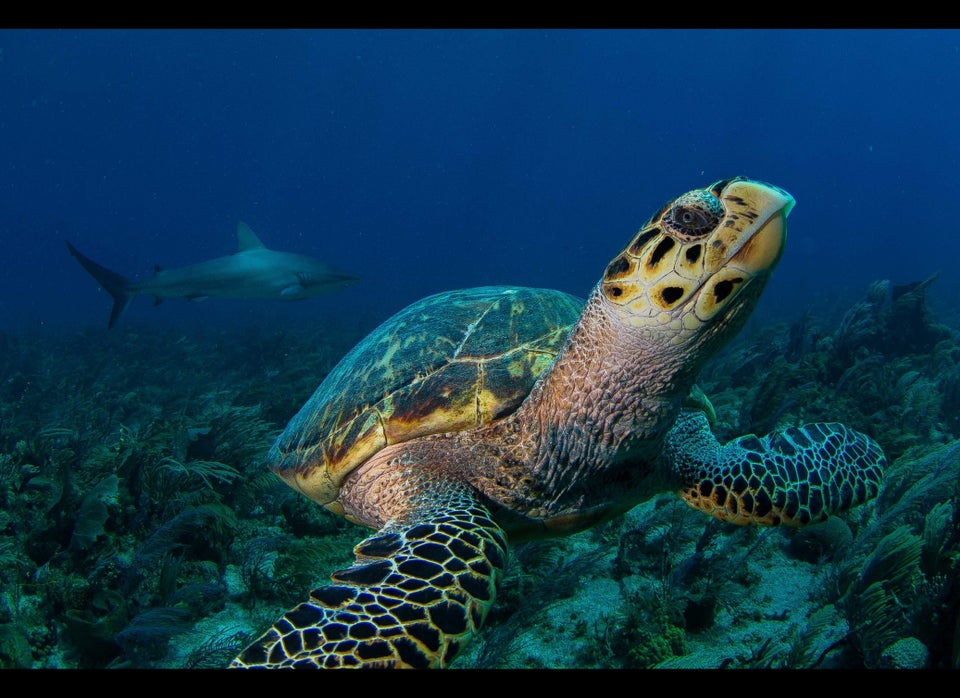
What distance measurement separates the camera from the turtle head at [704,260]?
1.83 meters

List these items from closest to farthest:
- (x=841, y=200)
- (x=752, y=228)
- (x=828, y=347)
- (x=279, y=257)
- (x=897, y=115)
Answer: (x=752, y=228) → (x=828, y=347) → (x=279, y=257) → (x=897, y=115) → (x=841, y=200)

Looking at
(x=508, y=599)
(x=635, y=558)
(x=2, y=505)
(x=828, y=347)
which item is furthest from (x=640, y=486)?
(x=828, y=347)

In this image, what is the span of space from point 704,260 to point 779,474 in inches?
64.2

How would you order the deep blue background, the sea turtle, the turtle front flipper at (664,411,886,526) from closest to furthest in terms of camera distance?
the sea turtle < the turtle front flipper at (664,411,886,526) < the deep blue background

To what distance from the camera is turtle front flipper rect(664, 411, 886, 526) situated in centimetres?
279

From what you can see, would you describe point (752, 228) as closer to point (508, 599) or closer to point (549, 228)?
point (508, 599)

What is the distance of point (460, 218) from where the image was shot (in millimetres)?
144625

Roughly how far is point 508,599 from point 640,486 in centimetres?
95

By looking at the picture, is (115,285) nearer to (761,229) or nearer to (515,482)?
(515,482)

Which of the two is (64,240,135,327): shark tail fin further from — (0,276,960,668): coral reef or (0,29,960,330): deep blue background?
(0,29,960,330): deep blue background

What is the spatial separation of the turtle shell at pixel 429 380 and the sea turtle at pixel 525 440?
13 millimetres

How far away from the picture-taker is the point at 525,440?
105 inches

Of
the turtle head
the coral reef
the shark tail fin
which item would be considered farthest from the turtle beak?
the shark tail fin

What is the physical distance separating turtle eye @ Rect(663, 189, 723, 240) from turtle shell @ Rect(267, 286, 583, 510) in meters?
1.22
